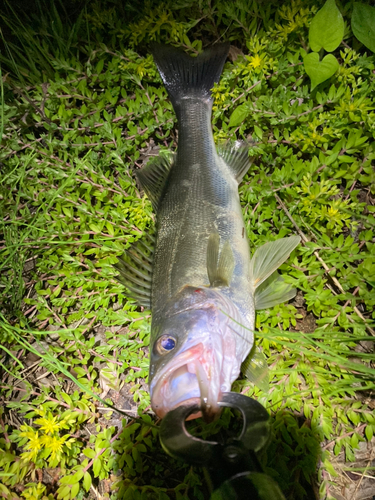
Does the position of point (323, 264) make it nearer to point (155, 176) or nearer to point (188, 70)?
A: point (155, 176)

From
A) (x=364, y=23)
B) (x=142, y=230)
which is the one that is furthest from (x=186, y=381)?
(x=364, y=23)

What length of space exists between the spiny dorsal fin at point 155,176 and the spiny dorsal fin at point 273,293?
1.09 meters

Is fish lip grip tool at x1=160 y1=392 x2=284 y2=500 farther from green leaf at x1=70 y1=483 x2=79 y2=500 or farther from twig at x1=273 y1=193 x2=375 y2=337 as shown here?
green leaf at x1=70 y1=483 x2=79 y2=500

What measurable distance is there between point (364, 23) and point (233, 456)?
3.01m

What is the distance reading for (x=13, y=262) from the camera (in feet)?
9.59

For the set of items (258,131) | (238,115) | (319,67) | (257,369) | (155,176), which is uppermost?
(319,67)

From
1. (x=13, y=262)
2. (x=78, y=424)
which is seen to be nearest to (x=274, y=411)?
(x=78, y=424)

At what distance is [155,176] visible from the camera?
2691mm

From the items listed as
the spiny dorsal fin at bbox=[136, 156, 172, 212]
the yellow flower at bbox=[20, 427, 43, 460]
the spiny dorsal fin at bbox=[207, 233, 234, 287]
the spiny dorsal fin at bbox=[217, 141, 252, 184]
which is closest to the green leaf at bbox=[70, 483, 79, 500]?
the yellow flower at bbox=[20, 427, 43, 460]

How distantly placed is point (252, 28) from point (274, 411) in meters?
2.98

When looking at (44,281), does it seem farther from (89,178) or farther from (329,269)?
(329,269)

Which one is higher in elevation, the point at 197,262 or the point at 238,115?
the point at 238,115

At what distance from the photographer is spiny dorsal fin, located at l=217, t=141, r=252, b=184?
8.63 ft

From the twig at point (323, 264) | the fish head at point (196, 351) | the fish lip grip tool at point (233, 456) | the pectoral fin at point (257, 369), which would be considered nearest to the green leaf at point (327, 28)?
the twig at point (323, 264)
